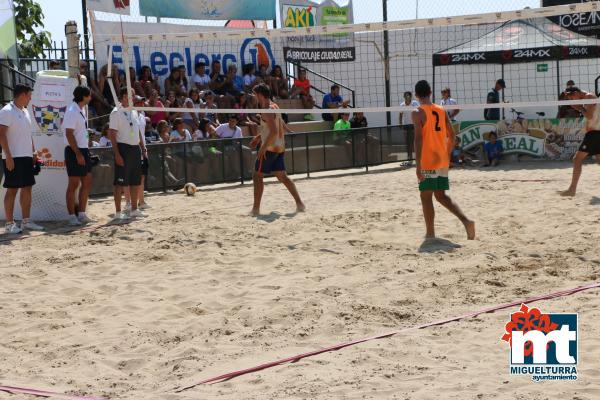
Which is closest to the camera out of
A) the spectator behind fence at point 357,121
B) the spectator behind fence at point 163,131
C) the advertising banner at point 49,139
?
the advertising banner at point 49,139

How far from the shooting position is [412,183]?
44.0 feet

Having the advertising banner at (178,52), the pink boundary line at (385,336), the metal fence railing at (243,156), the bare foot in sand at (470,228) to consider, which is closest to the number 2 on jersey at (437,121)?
the bare foot in sand at (470,228)

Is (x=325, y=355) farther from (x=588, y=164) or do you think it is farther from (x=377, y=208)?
(x=588, y=164)

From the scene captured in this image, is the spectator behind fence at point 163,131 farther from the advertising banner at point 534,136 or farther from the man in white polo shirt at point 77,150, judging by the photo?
the advertising banner at point 534,136

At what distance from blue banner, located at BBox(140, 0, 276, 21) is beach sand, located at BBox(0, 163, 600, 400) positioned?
24.7ft

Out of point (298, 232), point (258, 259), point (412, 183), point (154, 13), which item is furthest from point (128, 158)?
point (154, 13)

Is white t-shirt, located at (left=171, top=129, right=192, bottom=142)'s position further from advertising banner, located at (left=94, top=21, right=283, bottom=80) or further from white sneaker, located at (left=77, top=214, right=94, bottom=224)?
white sneaker, located at (left=77, top=214, right=94, bottom=224)

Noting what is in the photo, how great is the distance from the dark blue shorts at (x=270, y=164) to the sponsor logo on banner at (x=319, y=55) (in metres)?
9.49

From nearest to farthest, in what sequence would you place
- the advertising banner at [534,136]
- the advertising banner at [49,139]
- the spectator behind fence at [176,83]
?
1. the advertising banner at [49,139]
2. the advertising banner at [534,136]
3. the spectator behind fence at [176,83]

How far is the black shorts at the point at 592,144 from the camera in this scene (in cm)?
1097

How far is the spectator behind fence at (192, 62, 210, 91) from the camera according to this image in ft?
58.0

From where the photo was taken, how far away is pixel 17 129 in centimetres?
943

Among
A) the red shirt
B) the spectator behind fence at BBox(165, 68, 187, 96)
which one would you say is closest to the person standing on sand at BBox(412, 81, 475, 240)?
the spectator behind fence at BBox(165, 68, 187, 96)

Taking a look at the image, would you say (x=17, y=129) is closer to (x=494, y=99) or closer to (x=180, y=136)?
(x=180, y=136)
